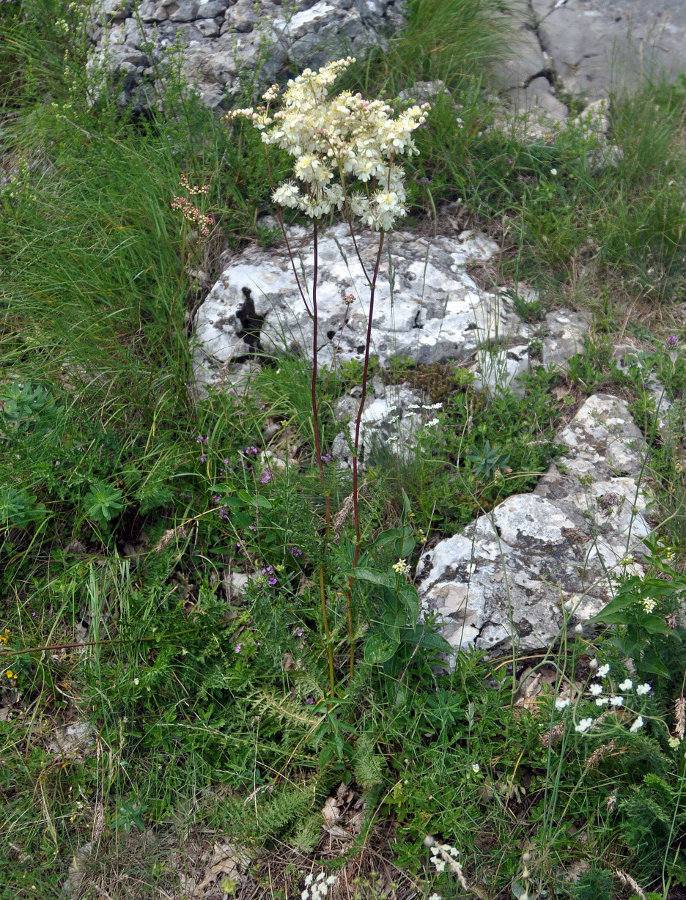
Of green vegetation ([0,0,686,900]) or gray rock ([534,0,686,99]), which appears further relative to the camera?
gray rock ([534,0,686,99])

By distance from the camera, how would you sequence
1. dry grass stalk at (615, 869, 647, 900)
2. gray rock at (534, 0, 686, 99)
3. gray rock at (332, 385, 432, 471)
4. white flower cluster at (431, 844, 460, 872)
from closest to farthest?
dry grass stalk at (615, 869, 647, 900) → white flower cluster at (431, 844, 460, 872) → gray rock at (332, 385, 432, 471) → gray rock at (534, 0, 686, 99)

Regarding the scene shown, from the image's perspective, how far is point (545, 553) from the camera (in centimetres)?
245

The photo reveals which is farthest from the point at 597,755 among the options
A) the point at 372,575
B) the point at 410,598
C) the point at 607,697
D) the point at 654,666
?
the point at 372,575

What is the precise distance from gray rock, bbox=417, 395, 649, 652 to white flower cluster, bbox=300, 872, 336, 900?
0.79 metres

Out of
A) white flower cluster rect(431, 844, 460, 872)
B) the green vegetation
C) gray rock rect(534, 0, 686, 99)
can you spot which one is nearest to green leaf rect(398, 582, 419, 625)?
the green vegetation

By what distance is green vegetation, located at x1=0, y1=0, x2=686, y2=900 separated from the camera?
75.5 inches

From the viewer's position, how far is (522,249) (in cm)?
354

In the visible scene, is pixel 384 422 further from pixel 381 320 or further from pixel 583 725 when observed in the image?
pixel 583 725

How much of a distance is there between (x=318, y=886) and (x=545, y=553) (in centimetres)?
130

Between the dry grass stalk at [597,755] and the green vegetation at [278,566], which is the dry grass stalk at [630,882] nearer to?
the green vegetation at [278,566]

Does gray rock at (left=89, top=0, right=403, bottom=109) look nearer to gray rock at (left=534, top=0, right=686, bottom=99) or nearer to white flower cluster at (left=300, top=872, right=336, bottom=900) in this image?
gray rock at (left=534, top=0, right=686, bottom=99)

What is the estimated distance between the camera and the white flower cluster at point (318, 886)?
5.94ft

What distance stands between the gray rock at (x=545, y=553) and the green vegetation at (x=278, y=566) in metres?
0.08

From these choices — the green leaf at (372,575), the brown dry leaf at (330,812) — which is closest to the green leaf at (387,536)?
the green leaf at (372,575)
